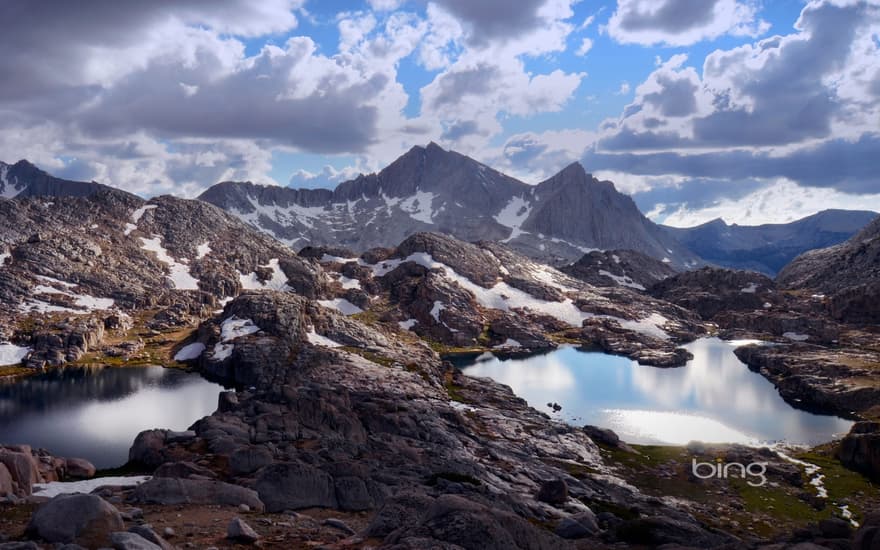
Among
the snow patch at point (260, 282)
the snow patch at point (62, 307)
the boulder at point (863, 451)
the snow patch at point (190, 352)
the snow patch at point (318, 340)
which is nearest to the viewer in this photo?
the boulder at point (863, 451)

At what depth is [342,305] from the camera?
604 feet

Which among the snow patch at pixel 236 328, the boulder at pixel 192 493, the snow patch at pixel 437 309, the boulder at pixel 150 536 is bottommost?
the boulder at pixel 192 493

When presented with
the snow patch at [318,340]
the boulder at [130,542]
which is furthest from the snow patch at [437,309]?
the boulder at [130,542]

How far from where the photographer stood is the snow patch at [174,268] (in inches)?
7165

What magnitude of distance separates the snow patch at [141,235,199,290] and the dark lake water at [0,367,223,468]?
63935 millimetres

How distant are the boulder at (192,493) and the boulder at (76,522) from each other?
26.3 feet

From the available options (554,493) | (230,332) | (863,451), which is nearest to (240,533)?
(554,493)

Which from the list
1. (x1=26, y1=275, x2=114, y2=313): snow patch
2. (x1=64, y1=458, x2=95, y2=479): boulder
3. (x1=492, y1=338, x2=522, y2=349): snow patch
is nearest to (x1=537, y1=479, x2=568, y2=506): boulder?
(x1=64, y1=458, x2=95, y2=479): boulder

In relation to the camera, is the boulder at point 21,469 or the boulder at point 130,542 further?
the boulder at point 21,469

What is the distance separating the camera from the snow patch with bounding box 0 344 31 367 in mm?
119438

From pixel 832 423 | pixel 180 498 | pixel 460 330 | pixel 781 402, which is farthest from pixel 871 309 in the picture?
pixel 180 498

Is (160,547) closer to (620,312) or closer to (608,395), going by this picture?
(608,395)

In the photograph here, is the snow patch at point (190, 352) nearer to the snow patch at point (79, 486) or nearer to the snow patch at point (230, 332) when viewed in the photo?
the snow patch at point (230, 332)

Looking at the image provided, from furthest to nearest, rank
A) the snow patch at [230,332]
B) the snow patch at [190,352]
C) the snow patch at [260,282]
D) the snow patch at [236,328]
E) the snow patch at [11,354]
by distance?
the snow patch at [260,282]
the snow patch at [190,352]
the snow patch at [236,328]
the snow patch at [230,332]
the snow patch at [11,354]
